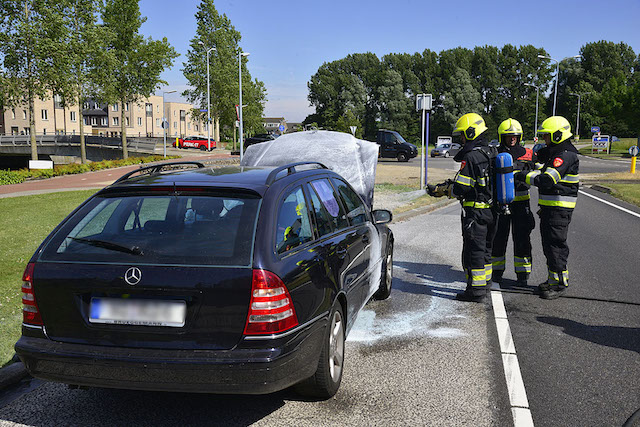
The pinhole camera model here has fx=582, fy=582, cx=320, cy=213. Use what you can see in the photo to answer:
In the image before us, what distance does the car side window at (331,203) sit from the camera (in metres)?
4.21

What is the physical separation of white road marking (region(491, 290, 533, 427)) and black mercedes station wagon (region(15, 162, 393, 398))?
45.9 inches

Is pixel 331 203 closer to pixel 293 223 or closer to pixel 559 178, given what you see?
pixel 293 223

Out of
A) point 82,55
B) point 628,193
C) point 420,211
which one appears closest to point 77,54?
point 82,55

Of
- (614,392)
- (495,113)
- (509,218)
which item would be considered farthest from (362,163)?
(495,113)

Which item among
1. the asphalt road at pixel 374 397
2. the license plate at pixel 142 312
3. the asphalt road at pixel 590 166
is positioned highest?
the license plate at pixel 142 312

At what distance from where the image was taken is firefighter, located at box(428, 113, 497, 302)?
19.7 ft

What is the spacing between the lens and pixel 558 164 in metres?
6.21

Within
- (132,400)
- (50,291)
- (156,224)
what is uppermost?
(156,224)

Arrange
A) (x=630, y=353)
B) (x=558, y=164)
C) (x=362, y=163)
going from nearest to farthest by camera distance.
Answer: (x=630, y=353) → (x=558, y=164) → (x=362, y=163)

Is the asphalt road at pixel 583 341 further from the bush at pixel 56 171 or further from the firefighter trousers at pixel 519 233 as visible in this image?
the bush at pixel 56 171

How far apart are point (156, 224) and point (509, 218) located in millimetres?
4518

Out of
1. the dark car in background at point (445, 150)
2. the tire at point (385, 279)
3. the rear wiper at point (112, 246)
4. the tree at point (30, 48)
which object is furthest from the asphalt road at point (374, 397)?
the dark car in background at point (445, 150)

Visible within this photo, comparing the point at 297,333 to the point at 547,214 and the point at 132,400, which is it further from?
the point at 547,214

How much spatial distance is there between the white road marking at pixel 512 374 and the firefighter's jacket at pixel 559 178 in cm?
134
